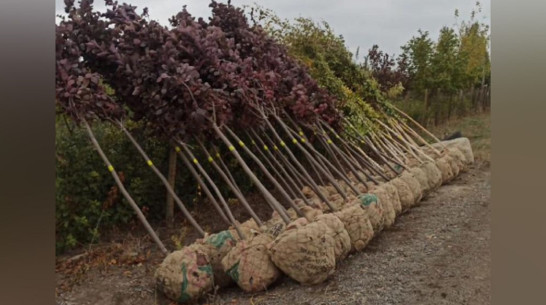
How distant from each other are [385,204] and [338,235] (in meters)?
0.63

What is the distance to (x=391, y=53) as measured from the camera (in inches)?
137

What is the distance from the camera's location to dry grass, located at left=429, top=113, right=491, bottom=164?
3.31 m

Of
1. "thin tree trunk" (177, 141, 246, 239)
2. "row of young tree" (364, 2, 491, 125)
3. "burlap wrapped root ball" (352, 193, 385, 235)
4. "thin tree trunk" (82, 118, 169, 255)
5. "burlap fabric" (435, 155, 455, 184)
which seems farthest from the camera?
"burlap wrapped root ball" (352, 193, 385, 235)

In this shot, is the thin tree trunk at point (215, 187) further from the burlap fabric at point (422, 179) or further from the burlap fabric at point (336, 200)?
the burlap fabric at point (422, 179)

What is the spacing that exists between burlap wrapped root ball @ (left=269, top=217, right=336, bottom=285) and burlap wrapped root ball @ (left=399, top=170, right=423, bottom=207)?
0.88 m

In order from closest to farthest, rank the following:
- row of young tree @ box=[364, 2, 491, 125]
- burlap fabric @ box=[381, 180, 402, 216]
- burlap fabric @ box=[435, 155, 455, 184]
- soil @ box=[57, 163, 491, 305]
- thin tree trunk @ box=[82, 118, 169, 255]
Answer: soil @ box=[57, 163, 491, 305] → thin tree trunk @ box=[82, 118, 169, 255] → row of young tree @ box=[364, 2, 491, 125] → burlap fabric @ box=[435, 155, 455, 184] → burlap fabric @ box=[381, 180, 402, 216]

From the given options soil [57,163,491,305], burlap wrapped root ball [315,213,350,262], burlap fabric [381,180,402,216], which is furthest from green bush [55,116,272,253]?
burlap fabric [381,180,402,216]

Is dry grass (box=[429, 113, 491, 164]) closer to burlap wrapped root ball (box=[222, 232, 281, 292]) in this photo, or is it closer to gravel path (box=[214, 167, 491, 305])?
gravel path (box=[214, 167, 491, 305])

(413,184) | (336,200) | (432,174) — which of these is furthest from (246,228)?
(432,174)

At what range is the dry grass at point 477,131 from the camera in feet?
10.9

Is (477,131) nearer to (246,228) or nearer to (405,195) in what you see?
(405,195)

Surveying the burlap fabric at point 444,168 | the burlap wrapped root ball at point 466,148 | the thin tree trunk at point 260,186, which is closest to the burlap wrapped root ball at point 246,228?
the thin tree trunk at point 260,186
